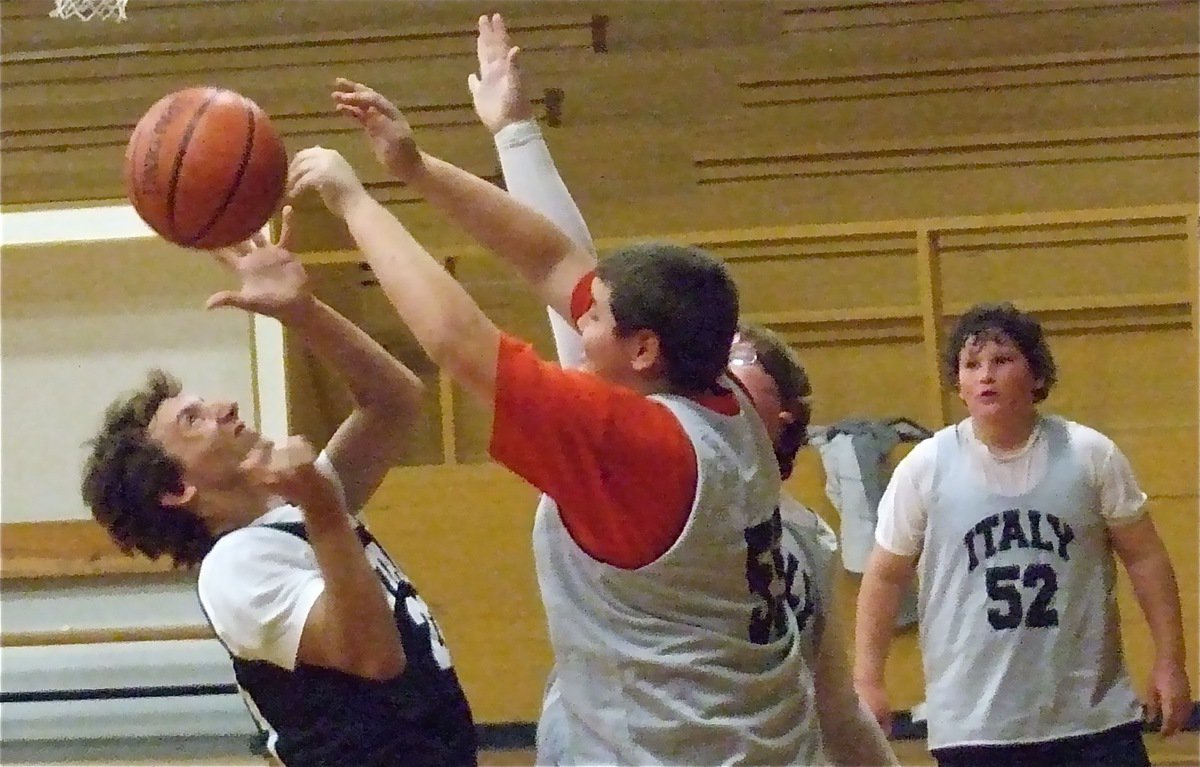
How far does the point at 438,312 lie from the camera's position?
1.58 meters

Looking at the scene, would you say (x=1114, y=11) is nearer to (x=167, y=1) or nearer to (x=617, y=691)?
(x=167, y=1)

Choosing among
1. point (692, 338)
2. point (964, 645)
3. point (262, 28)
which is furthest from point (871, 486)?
point (262, 28)

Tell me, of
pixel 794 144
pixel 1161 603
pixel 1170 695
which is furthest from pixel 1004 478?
pixel 794 144

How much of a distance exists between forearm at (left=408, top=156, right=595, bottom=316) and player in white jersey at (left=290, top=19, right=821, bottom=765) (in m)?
0.09

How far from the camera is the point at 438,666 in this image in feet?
6.82

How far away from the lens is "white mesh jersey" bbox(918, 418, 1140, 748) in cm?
285

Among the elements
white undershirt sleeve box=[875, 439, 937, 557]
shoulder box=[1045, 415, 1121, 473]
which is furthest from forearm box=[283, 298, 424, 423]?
shoulder box=[1045, 415, 1121, 473]

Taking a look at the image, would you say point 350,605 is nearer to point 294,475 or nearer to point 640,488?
point 294,475

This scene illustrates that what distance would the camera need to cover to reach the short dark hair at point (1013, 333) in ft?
9.84

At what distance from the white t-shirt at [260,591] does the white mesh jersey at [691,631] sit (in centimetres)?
38

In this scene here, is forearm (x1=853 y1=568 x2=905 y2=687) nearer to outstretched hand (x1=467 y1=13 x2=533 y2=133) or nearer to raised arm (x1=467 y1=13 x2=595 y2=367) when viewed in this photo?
raised arm (x1=467 y1=13 x2=595 y2=367)

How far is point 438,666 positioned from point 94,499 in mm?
656

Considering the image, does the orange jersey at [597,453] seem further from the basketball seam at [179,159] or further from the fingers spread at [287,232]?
the basketball seam at [179,159]

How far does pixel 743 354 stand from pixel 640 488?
64cm
